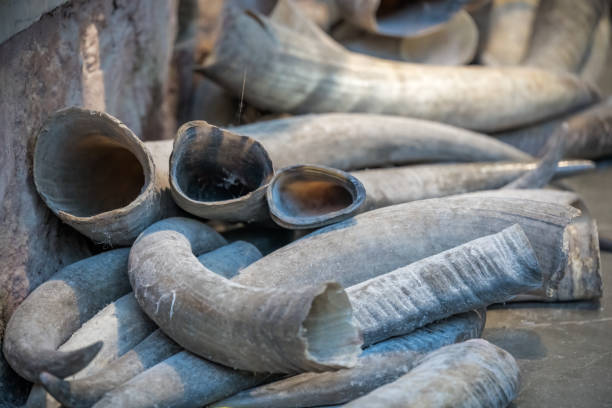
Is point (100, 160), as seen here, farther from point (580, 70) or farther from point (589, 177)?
point (580, 70)

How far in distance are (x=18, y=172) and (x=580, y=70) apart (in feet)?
14.1

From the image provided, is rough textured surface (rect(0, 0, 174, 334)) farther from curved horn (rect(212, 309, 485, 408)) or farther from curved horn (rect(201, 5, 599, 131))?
curved horn (rect(212, 309, 485, 408))

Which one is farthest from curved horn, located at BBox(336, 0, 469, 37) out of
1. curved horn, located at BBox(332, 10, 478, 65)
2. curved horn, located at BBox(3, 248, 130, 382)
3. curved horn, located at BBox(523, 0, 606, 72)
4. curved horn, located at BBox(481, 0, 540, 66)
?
curved horn, located at BBox(3, 248, 130, 382)

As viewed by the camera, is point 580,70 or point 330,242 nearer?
point 330,242

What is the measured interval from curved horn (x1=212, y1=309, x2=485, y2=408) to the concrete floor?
34cm

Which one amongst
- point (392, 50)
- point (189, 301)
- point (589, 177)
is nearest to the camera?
point (189, 301)

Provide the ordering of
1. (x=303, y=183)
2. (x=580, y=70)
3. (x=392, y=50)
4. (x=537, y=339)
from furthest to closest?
1. (x=580, y=70)
2. (x=392, y=50)
3. (x=303, y=183)
4. (x=537, y=339)

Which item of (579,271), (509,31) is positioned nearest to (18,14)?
(579,271)

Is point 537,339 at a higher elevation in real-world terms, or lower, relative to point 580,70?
higher

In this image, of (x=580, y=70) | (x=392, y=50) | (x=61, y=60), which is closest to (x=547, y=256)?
(x=61, y=60)

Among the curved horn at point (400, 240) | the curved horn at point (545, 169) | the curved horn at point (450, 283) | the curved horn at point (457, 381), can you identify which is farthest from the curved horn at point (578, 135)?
the curved horn at point (457, 381)

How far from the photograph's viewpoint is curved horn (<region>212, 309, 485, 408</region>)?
84.4 inches

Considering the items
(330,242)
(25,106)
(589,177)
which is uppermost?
(25,106)

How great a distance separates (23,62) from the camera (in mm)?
2502
